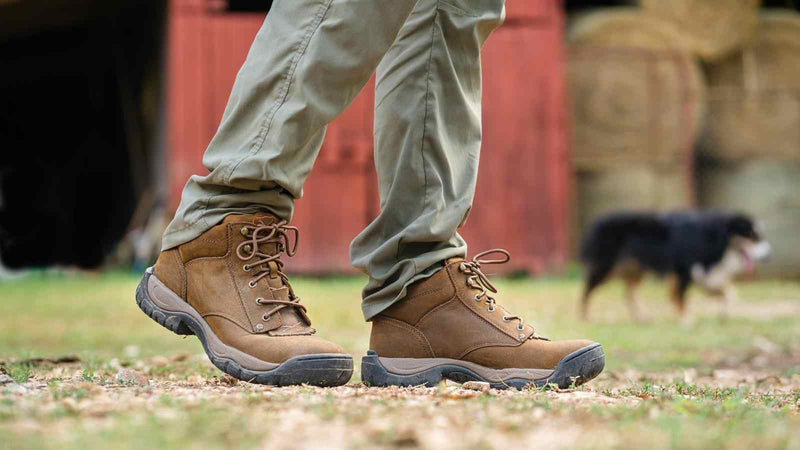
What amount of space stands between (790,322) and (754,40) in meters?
5.32

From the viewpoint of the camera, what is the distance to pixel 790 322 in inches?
243

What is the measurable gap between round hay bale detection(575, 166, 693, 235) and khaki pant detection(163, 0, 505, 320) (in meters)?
7.99

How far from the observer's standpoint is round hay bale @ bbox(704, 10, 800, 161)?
1044 cm

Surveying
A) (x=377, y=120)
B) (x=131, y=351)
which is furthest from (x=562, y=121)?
(x=377, y=120)

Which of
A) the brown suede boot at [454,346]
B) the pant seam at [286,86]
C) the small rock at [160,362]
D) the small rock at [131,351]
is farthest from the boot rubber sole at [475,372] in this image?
the small rock at [131,351]

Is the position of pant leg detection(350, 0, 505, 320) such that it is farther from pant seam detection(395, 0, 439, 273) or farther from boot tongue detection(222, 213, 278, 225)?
boot tongue detection(222, 213, 278, 225)

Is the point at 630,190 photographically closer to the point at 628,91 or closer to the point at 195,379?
the point at 628,91

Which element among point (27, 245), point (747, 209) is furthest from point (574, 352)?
point (27, 245)

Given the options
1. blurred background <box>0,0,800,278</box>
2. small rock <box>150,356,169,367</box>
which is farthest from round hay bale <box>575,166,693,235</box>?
small rock <box>150,356,169,367</box>

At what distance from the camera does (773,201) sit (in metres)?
10.5

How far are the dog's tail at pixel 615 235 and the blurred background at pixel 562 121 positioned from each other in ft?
7.85

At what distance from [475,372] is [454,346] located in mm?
73

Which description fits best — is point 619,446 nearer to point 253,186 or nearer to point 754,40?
point 253,186

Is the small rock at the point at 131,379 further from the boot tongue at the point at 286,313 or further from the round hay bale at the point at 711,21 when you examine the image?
the round hay bale at the point at 711,21
